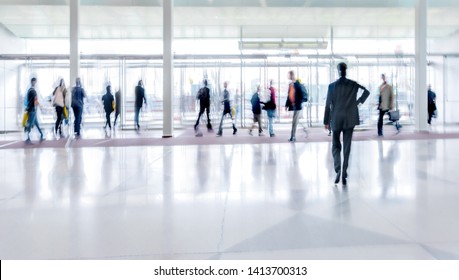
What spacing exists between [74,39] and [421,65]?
12.6 m

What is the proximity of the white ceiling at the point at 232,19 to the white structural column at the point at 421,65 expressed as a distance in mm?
1592

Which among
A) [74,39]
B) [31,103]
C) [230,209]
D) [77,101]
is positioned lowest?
[230,209]

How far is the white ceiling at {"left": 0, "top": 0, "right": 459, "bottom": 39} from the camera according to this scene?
16656 mm

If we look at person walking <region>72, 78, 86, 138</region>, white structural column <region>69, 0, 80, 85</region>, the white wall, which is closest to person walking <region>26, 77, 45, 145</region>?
person walking <region>72, 78, 86, 138</region>

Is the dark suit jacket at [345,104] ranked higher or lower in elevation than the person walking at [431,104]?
lower

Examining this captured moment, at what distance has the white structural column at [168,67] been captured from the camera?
1489 centimetres

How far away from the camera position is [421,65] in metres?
15.7

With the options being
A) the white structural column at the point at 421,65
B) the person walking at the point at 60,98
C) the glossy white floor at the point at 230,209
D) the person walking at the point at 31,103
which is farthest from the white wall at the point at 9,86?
the white structural column at the point at 421,65

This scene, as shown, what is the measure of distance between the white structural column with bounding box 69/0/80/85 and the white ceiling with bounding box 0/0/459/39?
86cm

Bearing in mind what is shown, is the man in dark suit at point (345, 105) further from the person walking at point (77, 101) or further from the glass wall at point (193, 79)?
the glass wall at point (193, 79)

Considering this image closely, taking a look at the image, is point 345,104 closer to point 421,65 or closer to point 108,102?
point 421,65

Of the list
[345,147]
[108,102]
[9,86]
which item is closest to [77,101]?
[108,102]

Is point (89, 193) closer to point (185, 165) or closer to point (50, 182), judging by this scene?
point (50, 182)

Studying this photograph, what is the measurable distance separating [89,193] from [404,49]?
16.4 metres
